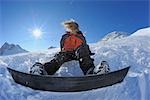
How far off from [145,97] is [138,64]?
5.39 ft

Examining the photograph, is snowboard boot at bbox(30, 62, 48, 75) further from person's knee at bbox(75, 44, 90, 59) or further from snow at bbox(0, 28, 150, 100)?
person's knee at bbox(75, 44, 90, 59)

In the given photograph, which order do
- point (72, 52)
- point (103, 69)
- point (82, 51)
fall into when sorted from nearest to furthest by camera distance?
point (103, 69)
point (82, 51)
point (72, 52)

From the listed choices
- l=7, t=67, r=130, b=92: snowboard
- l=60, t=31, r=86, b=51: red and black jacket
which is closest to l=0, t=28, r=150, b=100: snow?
l=7, t=67, r=130, b=92: snowboard

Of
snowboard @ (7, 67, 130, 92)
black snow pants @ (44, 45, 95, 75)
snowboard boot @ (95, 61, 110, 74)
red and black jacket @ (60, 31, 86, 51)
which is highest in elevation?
red and black jacket @ (60, 31, 86, 51)

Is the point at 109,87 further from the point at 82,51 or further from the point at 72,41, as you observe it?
the point at 72,41

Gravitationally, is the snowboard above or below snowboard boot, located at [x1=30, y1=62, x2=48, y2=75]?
below

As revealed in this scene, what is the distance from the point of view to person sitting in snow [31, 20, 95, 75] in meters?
6.74

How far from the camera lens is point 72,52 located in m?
7.13

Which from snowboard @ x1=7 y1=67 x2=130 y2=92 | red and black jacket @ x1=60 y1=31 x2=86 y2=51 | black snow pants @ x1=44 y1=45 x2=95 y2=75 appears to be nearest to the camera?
snowboard @ x1=7 y1=67 x2=130 y2=92

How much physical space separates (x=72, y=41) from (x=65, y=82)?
154 centimetres

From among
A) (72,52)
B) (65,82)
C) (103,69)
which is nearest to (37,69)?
(65,82)

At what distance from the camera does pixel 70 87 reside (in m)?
6.10

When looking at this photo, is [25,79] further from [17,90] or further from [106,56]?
[106,56]

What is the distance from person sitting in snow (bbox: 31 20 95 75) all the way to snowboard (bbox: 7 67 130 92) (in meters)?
0.32
